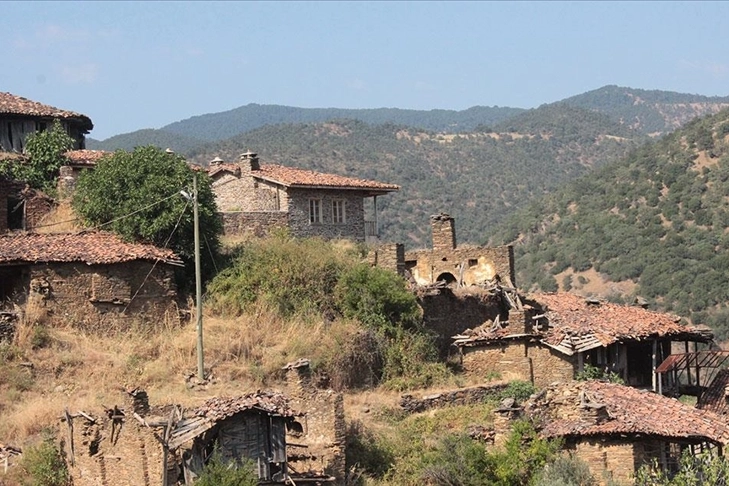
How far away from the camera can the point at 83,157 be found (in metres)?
43.1

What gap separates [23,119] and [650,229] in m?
45.8

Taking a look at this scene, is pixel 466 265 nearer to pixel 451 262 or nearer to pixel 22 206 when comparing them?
pixel 451 262

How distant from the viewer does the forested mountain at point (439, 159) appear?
351 feet

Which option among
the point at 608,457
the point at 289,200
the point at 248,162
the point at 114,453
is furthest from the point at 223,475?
the point at 248,162

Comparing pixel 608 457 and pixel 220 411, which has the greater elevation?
pixel 220 411

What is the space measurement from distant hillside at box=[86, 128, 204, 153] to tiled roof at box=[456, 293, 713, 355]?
9185 cm

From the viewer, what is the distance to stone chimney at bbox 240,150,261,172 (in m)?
44.4

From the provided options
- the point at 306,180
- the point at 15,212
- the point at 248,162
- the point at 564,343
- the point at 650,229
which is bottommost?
the point at 564,343

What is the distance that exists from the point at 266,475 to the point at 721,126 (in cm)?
6829

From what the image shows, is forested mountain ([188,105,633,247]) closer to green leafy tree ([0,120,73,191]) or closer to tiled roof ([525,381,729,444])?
green leafy tree ([0,120,73,191])

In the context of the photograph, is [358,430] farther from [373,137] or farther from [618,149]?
[618,149]

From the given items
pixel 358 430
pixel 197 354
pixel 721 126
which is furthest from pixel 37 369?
pixel 721 126

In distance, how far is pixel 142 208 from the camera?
36969mm

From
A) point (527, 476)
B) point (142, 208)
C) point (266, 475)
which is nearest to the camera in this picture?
point (266, 475)
